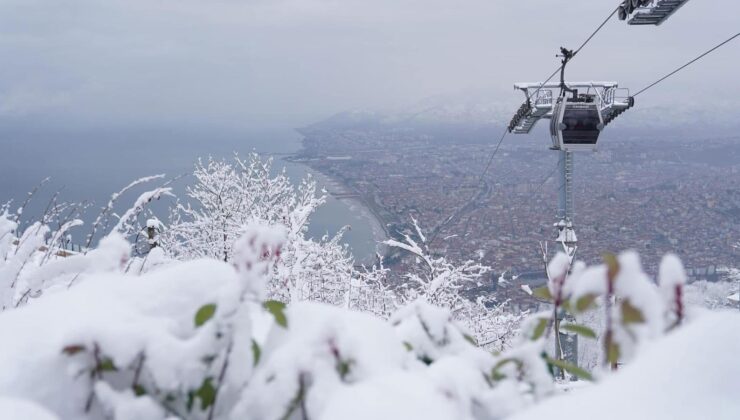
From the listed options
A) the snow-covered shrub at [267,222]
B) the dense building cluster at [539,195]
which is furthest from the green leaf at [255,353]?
the dense building cluster at [539,195]

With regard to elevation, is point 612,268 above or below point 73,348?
above

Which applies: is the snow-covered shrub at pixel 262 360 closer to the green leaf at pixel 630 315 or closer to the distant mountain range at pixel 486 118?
the green leaf at pixel 630 315

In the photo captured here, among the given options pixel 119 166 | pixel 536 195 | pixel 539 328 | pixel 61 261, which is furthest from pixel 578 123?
pixel 119 166

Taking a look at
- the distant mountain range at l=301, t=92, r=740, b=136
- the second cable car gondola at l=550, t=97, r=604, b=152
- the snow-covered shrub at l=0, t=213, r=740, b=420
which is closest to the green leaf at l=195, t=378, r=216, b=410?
the snow-covered shrub at l=0, t=213, r=740, b=420

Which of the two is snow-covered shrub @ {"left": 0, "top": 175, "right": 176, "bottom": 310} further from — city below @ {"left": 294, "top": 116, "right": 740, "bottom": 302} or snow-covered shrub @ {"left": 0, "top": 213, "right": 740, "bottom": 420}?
city below @ {"left": 294, "top": 116, "right": 740, "bottom": 302}

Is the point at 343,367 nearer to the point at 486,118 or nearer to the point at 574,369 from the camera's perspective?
the point at 574,369

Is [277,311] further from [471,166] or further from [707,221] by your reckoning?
[471,166]

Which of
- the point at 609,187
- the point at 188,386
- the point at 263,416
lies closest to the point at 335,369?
the point at 263,416
